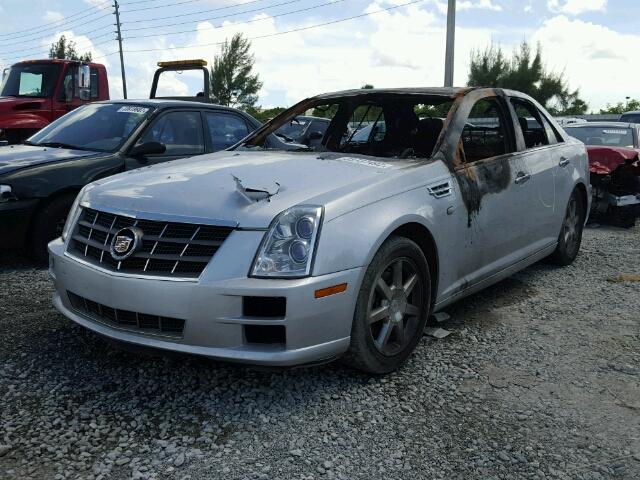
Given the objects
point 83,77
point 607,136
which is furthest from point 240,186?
point 607,136

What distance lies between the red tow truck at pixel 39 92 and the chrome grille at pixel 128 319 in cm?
781

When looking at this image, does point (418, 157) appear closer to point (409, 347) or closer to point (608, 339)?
point (409, 347)

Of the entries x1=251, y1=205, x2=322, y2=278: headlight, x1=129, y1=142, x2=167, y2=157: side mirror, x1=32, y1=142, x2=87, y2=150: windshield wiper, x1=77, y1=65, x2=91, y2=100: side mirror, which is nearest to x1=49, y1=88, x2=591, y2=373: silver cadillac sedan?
x1=251, y1=205, x2=322, y2=278: headlight

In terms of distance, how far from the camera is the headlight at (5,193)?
5012 mm

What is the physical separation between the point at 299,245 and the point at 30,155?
3.74 m

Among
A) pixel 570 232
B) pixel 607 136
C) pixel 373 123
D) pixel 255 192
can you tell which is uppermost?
pixel 373 123

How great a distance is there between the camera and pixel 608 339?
12.8 ft

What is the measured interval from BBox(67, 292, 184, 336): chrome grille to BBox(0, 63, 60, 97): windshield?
8279 millimetres

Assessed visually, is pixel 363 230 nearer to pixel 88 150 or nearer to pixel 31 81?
pixel 88 150

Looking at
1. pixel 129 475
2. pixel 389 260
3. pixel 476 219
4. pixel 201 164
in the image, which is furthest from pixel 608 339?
pixel 129 475

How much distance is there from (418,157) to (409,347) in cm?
119

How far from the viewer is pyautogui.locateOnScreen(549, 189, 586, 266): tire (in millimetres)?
5430

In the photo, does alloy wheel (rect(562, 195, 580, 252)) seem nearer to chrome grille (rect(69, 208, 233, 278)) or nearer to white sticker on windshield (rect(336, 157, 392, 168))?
white sticker on windshield (rect(336, 157, 392, 168))

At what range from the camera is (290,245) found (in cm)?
276
